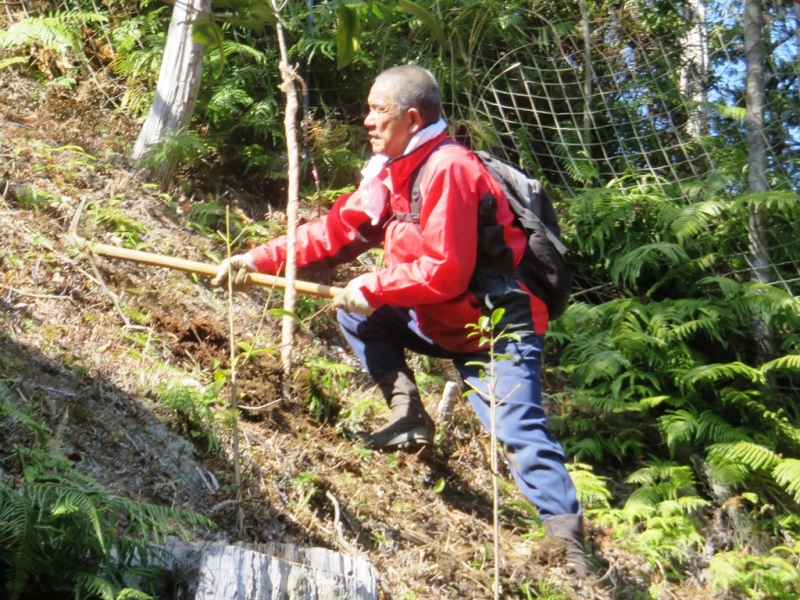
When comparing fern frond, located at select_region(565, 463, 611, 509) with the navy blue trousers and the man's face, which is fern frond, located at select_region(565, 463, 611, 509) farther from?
the man's face

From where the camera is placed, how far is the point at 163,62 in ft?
22.9

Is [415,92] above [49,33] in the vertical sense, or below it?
below

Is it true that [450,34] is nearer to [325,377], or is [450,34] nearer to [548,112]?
[548,112]

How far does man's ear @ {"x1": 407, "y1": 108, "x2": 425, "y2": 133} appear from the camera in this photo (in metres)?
5.02

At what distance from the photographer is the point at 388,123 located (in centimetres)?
505

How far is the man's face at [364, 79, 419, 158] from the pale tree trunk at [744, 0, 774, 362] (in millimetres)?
3057

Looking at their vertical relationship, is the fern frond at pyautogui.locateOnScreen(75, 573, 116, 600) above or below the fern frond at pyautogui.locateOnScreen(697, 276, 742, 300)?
above

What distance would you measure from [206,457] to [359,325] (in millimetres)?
1317

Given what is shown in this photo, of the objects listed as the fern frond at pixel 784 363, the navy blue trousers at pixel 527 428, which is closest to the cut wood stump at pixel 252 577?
the navy blue trousers at pixel 527 428

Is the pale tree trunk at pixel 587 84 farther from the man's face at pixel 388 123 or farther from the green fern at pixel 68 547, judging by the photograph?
the green fern at pixel 68 547

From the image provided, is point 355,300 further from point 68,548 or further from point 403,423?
point 68,548

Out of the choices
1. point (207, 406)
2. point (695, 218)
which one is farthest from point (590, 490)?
point (207, 406)

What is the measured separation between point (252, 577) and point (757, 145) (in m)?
5.60

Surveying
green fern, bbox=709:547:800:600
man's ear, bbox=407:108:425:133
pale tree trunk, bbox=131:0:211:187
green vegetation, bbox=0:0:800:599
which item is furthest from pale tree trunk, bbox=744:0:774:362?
pale tree trunk, bbox=131:0:211:187
